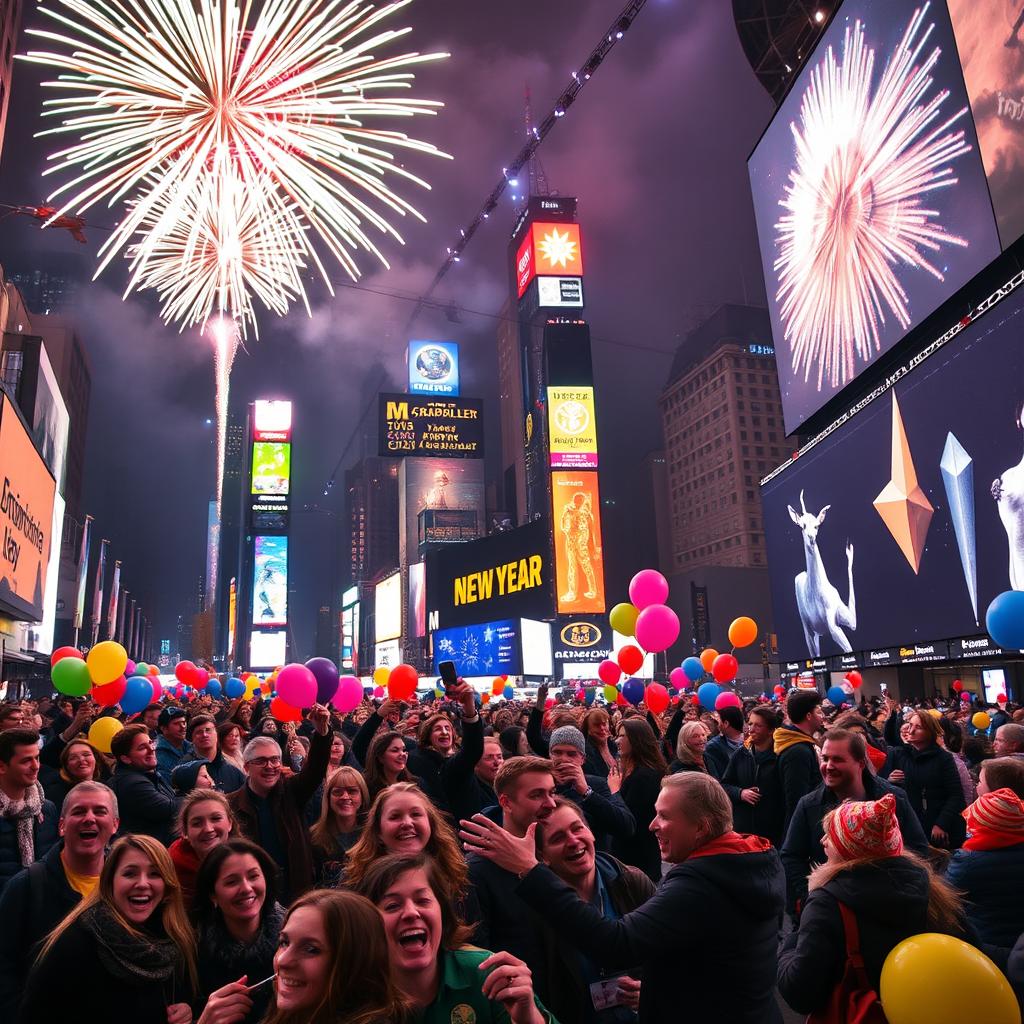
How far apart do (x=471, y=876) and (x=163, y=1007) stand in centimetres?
124

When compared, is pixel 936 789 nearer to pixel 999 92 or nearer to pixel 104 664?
pixel 104 664

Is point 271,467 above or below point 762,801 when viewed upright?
above

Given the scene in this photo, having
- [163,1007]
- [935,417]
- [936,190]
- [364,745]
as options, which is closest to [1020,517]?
[935,417]

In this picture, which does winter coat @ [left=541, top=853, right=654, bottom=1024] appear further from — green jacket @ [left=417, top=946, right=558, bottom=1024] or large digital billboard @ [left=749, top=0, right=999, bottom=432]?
large digital billboard @ [left=749, top=0, right=999, bottom=432]

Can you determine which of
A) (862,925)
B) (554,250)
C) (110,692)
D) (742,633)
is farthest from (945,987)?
(554,250)

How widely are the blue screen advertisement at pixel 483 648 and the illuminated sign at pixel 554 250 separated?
27.5 m

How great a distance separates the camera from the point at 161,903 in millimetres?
3363

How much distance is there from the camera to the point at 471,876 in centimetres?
355

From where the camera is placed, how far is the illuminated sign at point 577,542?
5238 centimetres

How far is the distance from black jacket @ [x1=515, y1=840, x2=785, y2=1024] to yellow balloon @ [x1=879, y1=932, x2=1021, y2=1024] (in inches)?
25.6

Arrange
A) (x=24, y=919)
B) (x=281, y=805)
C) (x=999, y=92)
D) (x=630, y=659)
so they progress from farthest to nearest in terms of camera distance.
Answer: (x=999, y=92) → (x=630, y=659) → (x=281, y=805) → (x=24, y=919)

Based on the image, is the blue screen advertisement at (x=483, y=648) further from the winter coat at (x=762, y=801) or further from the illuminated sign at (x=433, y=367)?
the winter coat at (x=762, y=801)

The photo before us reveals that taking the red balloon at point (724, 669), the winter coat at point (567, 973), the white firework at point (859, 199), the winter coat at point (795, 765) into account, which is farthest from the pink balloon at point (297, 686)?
the white firework at point (859, 199)

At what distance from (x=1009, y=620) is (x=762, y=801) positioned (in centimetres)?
425
